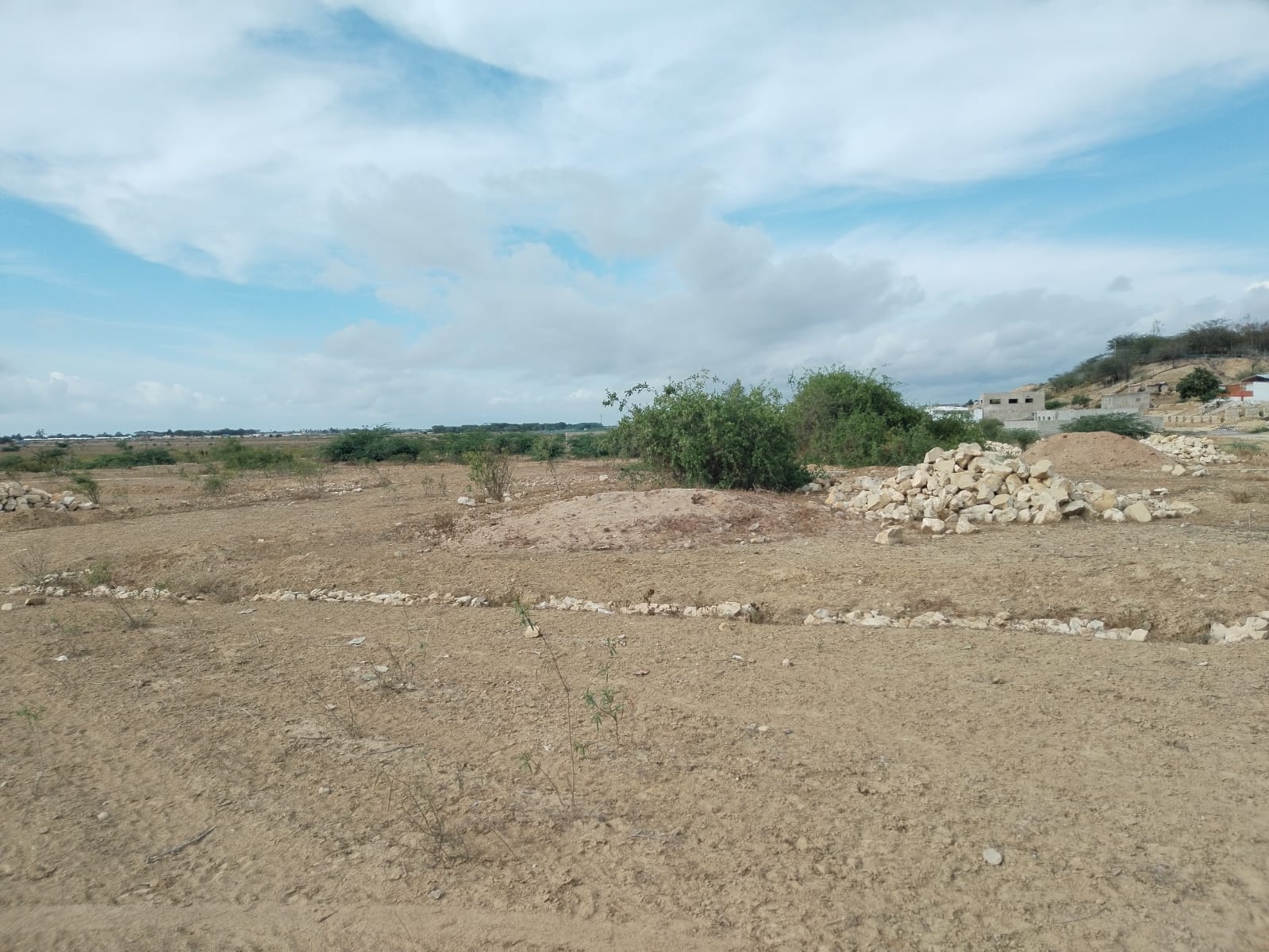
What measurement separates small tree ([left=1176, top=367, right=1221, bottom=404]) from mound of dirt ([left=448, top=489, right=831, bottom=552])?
194 feet

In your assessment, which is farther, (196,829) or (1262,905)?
(196,829)

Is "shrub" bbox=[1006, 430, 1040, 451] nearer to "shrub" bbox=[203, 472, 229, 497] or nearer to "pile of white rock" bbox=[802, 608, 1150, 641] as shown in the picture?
"shrub" bbox=[203, 472, 229, 497]

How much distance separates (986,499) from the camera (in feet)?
39.7

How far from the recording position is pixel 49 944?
3014 millimetres

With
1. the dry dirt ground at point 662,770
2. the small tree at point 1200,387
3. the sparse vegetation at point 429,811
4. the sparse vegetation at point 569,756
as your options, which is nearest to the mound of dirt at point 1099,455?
the dry dirt ground at point 662,770

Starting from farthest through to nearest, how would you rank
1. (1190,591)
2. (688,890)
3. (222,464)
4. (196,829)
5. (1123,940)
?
1. (222,464)
2. (1190,591)
3. (196,829)
4. (688,890)
5. (1123,940)

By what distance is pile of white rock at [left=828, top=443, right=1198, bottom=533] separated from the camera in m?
11.5

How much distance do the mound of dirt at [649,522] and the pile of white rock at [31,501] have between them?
12.2m

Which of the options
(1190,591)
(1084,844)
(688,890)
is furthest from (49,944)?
(1190,591)

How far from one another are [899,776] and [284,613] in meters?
6.67

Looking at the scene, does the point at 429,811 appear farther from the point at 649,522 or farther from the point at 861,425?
the point at 861,425

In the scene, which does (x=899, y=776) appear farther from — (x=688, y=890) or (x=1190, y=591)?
(x=1190, y=591)

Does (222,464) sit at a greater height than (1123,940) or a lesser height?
greater

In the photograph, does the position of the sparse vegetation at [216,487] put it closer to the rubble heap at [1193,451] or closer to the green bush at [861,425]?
the green bush at [861,425]
